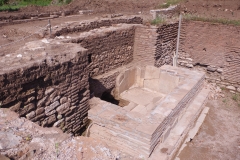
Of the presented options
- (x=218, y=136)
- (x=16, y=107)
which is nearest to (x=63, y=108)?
(x=16, y=107)

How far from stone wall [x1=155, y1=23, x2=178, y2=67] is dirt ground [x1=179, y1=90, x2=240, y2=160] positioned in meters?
2.12

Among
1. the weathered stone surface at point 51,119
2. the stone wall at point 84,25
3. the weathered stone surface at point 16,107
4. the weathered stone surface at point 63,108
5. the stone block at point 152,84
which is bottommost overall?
the stone block at point 152,84

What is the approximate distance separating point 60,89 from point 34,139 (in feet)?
5.12

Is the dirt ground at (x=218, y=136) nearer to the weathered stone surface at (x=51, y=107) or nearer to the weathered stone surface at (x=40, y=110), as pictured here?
the weathered stone surface at (x=51, y=107)

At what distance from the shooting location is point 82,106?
4281mm

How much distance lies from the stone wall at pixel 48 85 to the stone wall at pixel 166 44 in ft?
12.3

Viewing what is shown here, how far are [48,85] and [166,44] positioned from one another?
210 inches

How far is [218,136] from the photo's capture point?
5582 millimetres

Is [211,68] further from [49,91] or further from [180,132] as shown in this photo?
[49,91]

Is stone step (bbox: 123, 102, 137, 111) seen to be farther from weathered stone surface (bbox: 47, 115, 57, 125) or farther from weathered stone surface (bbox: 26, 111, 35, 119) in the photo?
weathered stone surface (bbox: 26, 111, 35, 119)

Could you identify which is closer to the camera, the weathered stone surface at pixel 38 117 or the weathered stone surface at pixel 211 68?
the weathered stone surface at pixel 38 117

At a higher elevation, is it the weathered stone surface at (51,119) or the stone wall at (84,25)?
the stone wall at (84,25)

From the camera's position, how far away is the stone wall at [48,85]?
9.86 ft

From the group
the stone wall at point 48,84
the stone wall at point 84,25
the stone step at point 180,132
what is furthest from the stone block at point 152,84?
the stone wall at point 48,84
